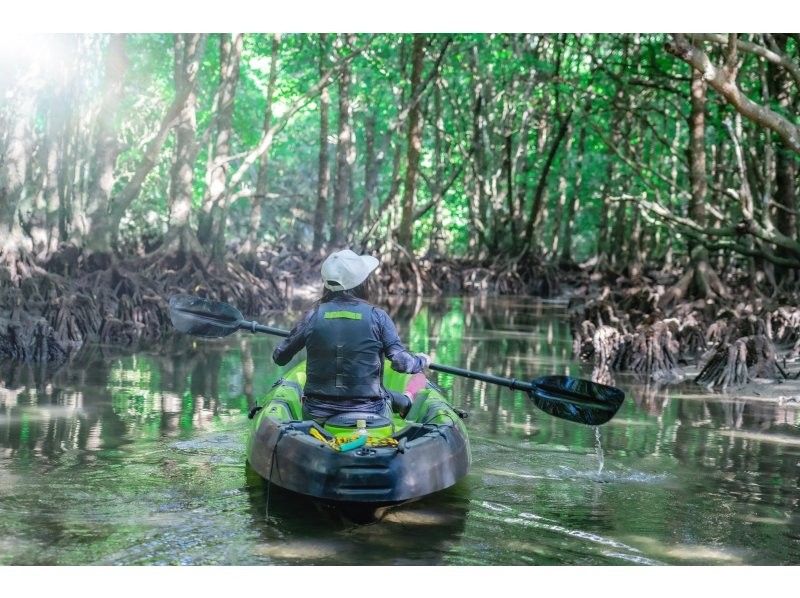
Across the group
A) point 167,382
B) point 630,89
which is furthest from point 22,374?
point 630,89

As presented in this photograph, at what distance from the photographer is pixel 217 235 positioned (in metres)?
16.7

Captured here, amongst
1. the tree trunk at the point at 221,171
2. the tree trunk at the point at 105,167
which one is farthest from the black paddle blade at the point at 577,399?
the tree trunk at the point at 221,171

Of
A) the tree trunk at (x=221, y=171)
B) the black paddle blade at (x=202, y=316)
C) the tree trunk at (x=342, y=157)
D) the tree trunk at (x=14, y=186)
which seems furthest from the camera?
the tree trunk at (x=342, y=157)

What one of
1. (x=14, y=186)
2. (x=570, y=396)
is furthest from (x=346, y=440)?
(x=14, y=186)

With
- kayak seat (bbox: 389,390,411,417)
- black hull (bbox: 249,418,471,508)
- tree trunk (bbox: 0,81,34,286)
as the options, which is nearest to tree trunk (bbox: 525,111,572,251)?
tree trunk (bbox: 0,81,34,286)

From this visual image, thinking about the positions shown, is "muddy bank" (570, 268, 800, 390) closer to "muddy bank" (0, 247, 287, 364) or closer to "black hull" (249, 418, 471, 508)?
"muddy bank" (0, 247, 287, 364)

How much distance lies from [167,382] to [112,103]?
4734mm

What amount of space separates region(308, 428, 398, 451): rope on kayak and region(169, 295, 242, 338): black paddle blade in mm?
2405

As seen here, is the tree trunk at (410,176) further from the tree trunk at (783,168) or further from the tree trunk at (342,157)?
the tree trunk at (783,168)

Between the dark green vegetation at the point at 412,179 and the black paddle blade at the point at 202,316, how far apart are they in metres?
3.73

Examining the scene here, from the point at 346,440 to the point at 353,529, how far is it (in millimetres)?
507

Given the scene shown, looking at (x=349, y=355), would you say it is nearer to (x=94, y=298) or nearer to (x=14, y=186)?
(x=94, y=298)

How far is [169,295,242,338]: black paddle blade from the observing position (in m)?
8.42

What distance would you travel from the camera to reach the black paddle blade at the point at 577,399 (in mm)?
7182
